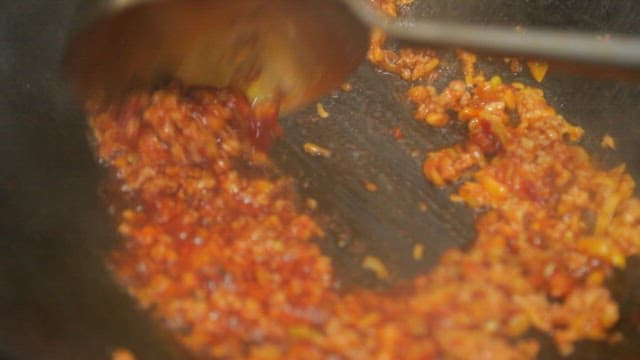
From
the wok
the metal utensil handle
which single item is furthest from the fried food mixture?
the metal utensil handle

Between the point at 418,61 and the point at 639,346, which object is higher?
the point at 418,61

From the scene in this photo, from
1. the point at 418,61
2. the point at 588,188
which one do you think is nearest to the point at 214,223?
the point at 418,61

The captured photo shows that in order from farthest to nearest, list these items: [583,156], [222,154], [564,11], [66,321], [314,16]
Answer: [564,11] → [583,156] → [222,154] → [314,16] → [66,321]

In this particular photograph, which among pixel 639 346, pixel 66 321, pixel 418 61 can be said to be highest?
pixel 418 61

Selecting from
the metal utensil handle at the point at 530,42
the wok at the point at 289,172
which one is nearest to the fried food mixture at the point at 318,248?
the wok at the point at 289,172

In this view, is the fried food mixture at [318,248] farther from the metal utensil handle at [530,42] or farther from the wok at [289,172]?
the metal utensil handle at [530,42]

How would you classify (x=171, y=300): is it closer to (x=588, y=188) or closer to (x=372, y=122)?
(x=372, y=122)

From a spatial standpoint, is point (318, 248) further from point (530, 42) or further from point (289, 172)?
point (530, 42)

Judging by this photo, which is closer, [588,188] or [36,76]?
[36,76]
